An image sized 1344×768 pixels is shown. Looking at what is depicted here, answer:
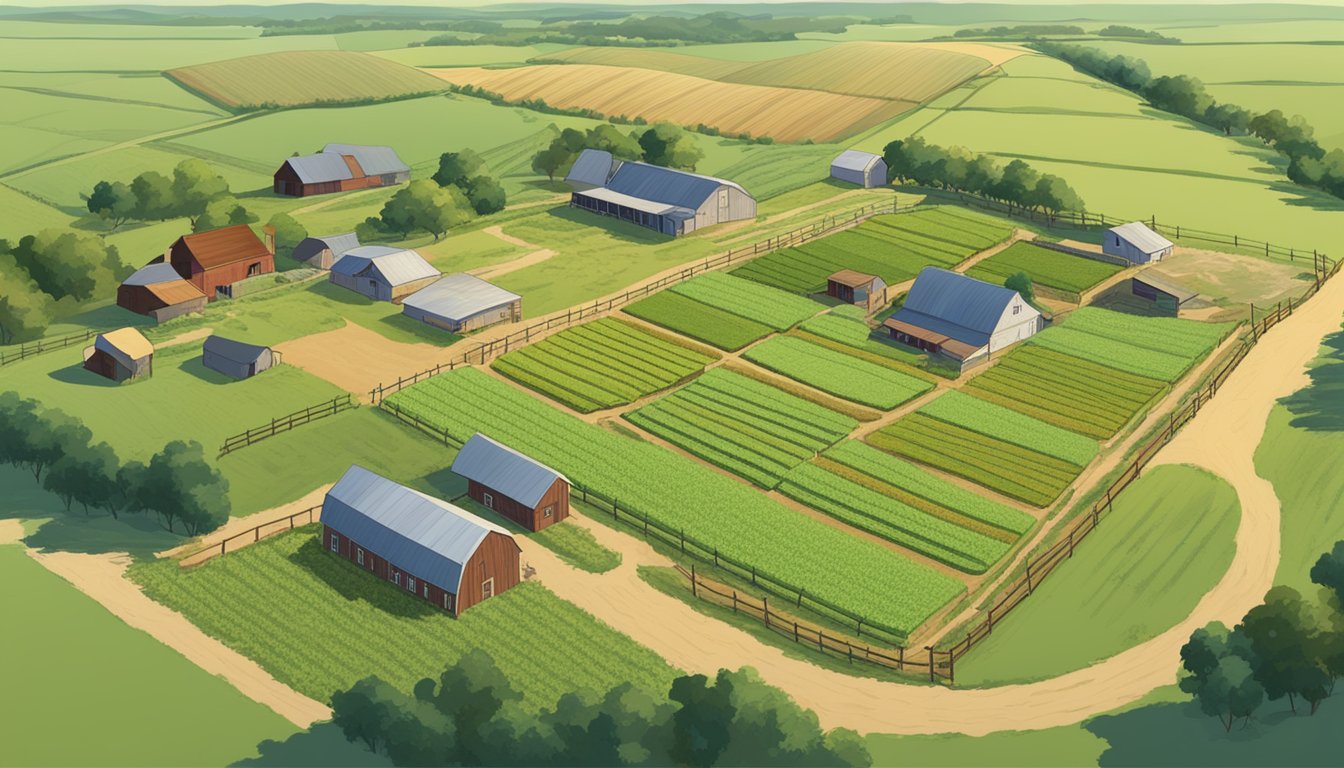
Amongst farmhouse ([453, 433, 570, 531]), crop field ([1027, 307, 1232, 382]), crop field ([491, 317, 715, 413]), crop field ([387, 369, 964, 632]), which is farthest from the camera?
crop field ([1027, 307, 1232, 382])

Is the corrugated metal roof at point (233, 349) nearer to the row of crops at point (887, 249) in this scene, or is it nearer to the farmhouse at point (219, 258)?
the farmhouse at point (219, 258)

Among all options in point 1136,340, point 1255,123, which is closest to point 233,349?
point 1136,340

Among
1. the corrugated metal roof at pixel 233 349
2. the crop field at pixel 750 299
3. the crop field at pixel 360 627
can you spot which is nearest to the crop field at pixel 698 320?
the crop field at pixel 750 299

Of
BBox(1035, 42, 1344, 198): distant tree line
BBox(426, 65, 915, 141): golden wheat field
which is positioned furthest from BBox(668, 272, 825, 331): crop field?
BBox(1035, 42, 1344, 198): distant tree line

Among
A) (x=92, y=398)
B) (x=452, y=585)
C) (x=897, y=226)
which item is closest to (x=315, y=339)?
(x=92, y=398)

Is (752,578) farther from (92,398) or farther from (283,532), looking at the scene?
(92,398)

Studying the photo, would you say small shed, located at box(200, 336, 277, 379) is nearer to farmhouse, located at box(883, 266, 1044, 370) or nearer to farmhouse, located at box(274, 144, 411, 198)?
farmhouse, located at box(883, 266, 1044, 370)

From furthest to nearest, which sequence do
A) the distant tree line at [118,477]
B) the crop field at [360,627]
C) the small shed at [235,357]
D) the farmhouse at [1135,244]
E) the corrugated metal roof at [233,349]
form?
the farmhouse at [1135,244]
the corrugated metal roof at [233,349]
the small shed at [235,357]
the distant tree line at [118,477]
the crop field at [360,627]
